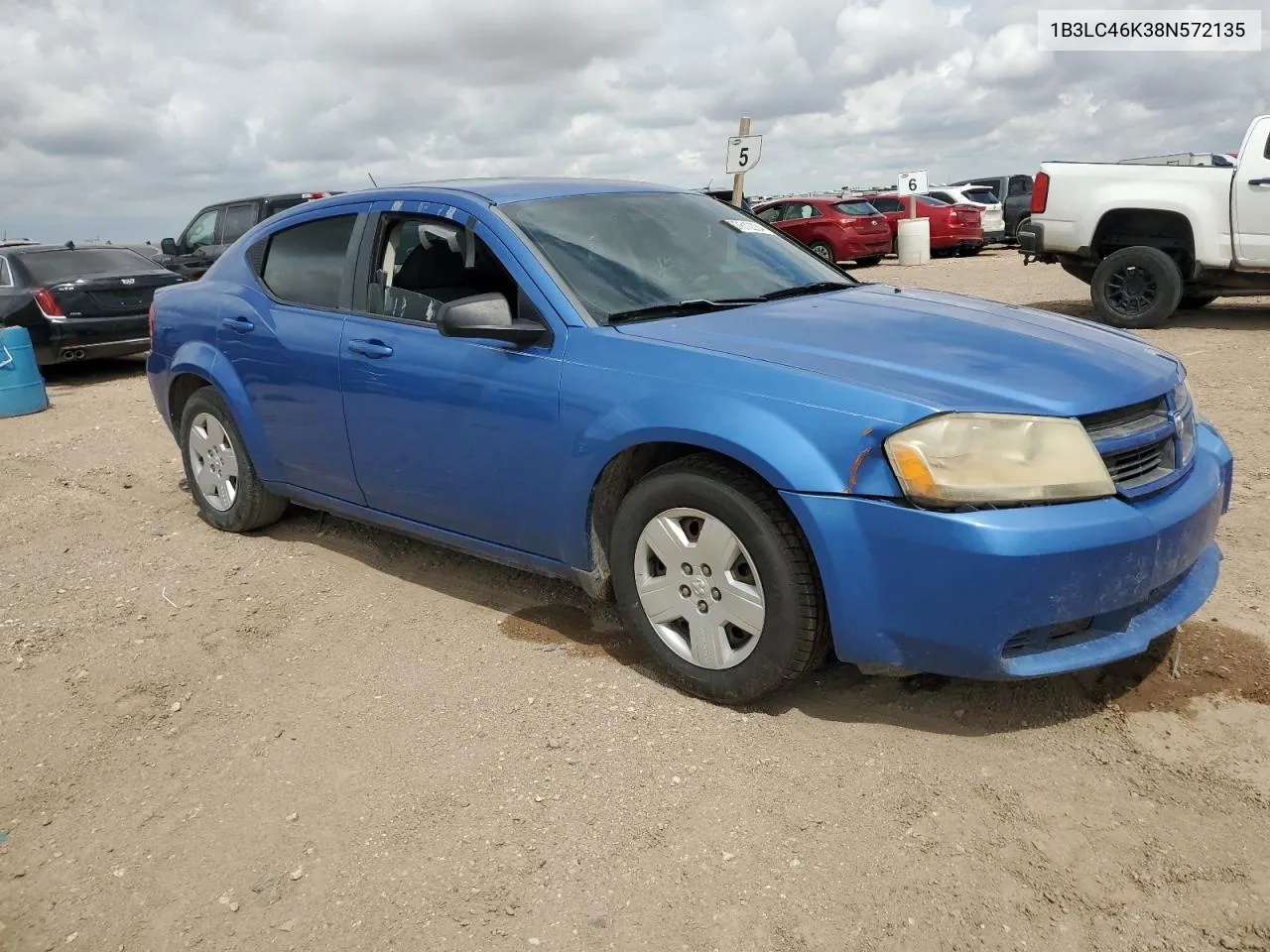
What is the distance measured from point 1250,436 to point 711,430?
442 cm

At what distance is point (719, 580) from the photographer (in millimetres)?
3199

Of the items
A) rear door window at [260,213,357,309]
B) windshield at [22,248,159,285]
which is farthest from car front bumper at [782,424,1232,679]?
windshield at [22,248,159,285]

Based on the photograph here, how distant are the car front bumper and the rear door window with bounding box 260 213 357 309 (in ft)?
8.15

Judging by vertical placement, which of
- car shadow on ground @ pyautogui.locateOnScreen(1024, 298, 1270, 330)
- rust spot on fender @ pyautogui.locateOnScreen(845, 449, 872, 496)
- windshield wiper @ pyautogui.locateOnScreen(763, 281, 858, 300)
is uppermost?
windshield wiper @ pyautogui.locateOnScreen(763, 281, 858, 300)

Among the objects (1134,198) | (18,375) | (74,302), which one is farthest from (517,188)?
(74,302)

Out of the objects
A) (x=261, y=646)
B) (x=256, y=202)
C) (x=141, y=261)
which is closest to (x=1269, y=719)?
(x=261, y=646)

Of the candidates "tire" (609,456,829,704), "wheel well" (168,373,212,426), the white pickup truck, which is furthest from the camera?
the white pickup truck

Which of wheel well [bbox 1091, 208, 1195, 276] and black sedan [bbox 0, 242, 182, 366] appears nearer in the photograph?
wheel well [bbox 1091, 208, 1195, 276]

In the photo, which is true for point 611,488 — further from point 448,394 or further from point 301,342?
point 301,342

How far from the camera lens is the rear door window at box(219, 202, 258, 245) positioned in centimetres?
1374

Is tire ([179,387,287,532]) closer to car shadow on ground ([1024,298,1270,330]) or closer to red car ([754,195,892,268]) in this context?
car shadow on ground ([1024,298,1270,330])

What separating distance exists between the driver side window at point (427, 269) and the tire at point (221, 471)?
1.30 metres

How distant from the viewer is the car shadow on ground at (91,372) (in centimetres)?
1173

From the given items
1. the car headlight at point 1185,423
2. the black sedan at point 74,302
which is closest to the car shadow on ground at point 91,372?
the black sedan at point 74,302
